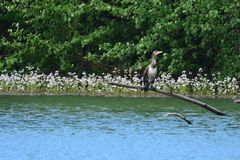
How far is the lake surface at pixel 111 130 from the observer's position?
17.3 metres

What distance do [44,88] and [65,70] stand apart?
1.87 m

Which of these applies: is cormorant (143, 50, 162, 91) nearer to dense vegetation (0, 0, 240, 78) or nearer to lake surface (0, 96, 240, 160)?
lake surface (0, 96, 240, 160)

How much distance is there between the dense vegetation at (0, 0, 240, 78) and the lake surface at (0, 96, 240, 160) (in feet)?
7.52

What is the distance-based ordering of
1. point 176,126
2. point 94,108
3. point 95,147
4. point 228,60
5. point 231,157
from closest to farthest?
point 231,157, point 95,147, point 176,126, point 94,108, point 228,60

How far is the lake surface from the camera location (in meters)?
17.3

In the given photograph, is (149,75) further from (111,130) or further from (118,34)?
(118,34)

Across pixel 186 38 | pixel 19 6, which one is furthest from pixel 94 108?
pixel 19 6

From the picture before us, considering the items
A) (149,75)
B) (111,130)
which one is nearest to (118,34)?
(111,130)

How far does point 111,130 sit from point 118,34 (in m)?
10.5

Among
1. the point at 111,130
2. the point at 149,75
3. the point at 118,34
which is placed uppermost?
the point at 118,34

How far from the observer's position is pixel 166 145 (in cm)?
1823

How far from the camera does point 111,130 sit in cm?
2048

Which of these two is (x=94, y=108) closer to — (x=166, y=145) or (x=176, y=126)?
(x=176, y=126)

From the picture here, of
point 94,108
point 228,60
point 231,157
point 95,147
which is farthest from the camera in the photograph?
point 228,60
